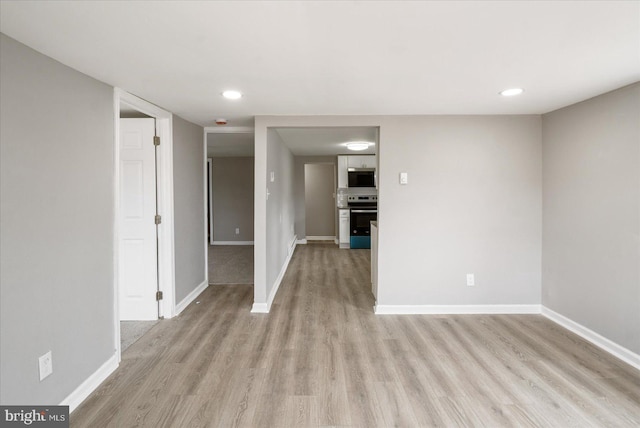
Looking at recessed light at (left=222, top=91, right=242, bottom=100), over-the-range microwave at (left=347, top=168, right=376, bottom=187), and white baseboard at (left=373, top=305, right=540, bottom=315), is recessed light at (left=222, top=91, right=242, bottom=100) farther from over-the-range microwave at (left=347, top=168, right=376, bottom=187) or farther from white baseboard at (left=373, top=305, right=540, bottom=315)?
over-the-range microwave at (left=347, top=168, right=376, bottom=187)

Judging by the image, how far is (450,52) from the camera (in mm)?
1866

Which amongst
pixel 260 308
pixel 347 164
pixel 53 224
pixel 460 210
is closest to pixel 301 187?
pixel 347 164

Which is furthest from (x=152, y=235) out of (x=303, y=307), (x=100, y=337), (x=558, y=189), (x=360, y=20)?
(x=558, y=189)

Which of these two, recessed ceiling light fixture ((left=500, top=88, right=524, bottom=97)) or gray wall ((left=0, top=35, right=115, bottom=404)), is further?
recessed ceiling light fixture ((left=500, top=88, right=524, bottom=97))

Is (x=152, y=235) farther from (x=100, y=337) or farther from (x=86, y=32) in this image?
(x=86, y=32)

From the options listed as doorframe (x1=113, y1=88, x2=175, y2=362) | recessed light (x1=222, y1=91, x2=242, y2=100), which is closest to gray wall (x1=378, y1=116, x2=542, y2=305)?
recessed light (x1=222, y1=91, x2=242, y2=100)

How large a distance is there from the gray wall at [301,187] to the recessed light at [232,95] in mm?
4960

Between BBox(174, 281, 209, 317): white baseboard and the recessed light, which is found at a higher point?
the recessed light

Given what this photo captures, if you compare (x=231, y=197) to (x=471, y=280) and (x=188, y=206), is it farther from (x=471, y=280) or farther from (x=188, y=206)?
(x=471, y=280)

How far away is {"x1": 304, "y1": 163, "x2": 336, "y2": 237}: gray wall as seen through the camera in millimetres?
8797

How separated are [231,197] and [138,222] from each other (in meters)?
4.67

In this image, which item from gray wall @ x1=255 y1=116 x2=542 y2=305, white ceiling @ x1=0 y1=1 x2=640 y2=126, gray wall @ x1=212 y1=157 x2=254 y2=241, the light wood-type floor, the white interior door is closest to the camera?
white ceiling @ x1=0 y1=1 x2=640 y2=126

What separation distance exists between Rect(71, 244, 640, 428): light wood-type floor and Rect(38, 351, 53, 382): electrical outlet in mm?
326

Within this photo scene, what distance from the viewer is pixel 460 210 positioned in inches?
137
